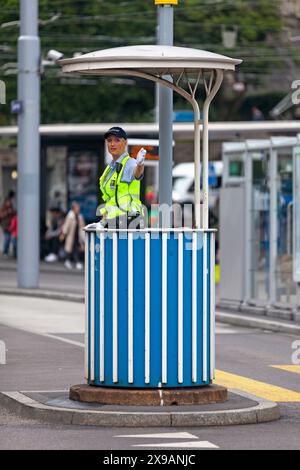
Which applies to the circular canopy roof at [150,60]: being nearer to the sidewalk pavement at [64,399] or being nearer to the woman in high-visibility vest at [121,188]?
the woman in high-visibility vest at [121,188]

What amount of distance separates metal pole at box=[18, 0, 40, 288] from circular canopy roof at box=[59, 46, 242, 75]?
51.6 ft

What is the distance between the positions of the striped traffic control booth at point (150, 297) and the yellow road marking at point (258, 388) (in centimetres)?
130

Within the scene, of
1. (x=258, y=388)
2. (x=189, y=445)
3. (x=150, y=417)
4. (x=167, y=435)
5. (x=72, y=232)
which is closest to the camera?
(x=189, y=445)

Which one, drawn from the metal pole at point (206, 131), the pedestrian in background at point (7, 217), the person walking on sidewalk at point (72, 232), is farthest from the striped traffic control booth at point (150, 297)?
the pedestrian in background at point (7, 217)

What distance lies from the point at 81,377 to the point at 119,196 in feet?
7.72

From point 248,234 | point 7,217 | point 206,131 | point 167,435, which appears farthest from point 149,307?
point 7,217

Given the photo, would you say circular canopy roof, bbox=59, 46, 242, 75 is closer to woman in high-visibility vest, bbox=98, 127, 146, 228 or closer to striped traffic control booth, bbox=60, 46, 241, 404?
striped traffic control booth, bbox=60, 46, 241, 404

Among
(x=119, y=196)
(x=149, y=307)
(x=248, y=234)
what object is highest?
(x=119, y=196)

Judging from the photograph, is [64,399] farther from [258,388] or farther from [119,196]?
[258,388]

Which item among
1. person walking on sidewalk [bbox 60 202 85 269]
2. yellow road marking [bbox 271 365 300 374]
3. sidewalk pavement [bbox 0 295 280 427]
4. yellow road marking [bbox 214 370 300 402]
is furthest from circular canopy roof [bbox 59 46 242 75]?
person walking on sidewalk [bbox 60 202 85 269]

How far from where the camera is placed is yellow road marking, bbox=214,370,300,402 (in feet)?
38.2

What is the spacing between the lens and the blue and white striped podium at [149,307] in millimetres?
10281

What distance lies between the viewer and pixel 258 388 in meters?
12.2

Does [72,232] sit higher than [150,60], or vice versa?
[150,60]
